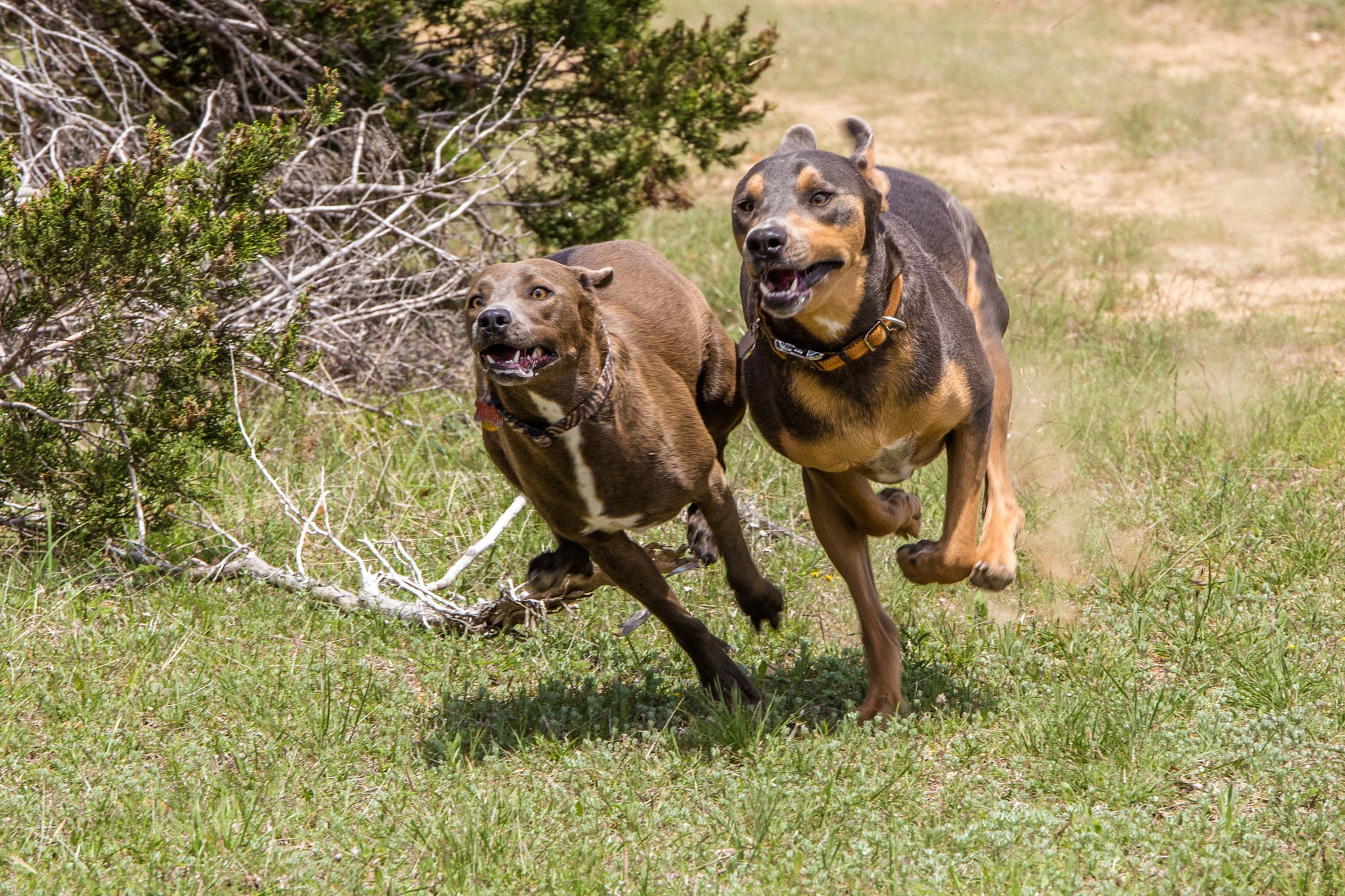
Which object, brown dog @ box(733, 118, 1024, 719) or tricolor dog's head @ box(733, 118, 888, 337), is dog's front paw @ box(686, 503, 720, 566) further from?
tricolor dog's head @ box(733, 118, 888, 337)

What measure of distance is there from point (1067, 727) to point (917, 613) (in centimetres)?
117

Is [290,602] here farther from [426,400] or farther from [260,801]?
[426,400]

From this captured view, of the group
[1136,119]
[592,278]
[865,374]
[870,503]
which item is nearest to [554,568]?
[592,278]

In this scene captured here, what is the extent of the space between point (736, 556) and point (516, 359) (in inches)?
47.2

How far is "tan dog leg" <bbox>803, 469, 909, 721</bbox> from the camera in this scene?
468 centimetres

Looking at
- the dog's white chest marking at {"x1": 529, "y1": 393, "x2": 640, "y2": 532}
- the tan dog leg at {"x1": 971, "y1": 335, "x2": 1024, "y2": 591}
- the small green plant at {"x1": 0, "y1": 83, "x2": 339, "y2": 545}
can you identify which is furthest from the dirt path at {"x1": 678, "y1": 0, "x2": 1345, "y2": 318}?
the dog's white chest marking at {"x1": 529, "y1": 393, "x2": 640, "y2": 532}

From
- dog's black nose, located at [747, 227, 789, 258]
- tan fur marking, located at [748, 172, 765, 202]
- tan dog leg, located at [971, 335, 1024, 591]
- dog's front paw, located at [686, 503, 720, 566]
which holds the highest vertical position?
tan fur marking, located at [748, 172, 765, 202]

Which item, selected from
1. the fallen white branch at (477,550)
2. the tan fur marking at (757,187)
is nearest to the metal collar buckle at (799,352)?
the tan fur marking at (757,187)

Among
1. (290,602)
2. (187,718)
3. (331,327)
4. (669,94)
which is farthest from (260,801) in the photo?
(669,94)

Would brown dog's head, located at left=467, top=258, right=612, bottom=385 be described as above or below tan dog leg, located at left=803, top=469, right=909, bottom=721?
above

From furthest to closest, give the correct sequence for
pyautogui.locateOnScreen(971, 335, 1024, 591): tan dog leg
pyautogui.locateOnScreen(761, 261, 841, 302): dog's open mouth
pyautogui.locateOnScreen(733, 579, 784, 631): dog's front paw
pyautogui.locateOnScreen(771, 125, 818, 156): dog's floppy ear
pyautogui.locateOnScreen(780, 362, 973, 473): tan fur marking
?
pyautogui.locateOnScreen(733, 579, 784, 631): dog's front paw → pyautogui.locateOnScreen(771, 125, 818, 156): dog's floppy ear → pyautogui.locateOnScreen(971, 335, 1024, 591): tan dog leg → pyautogui.locateOnScreen(780, 362, 973, 473): tan fur marking → pyautogui.locateOnScreen(761, 261, 841, 302): dog's open mouth

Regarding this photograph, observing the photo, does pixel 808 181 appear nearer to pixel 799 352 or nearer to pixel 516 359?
pixel 799 352

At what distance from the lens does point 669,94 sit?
787 cm

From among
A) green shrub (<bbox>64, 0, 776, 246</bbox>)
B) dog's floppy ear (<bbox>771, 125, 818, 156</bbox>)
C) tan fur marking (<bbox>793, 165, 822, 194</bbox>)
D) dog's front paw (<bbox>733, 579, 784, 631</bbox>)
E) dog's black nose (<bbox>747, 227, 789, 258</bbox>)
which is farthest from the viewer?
green shrub (<bbox>64, 0, 776, 246</bbox>)
